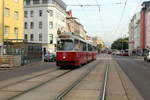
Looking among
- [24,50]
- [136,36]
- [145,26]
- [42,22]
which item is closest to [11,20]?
[24,50]

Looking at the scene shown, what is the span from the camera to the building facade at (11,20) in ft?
152

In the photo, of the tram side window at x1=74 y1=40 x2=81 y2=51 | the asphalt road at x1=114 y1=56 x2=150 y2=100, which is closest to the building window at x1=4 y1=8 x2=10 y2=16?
the tram side window at x1=74 y1=40 x2=81 y2=51

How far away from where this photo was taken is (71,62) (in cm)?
2659

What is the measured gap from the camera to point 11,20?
49125 mm

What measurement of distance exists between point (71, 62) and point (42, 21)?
174ft

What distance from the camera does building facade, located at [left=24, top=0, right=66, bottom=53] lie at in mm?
77625

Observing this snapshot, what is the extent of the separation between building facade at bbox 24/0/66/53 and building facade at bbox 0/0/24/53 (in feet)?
80.0

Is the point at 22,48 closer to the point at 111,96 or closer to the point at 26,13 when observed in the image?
the point at 111,96

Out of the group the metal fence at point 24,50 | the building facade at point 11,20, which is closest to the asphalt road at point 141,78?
the metal fence at point 24,50

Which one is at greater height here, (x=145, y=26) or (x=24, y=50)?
(x=145, y=26)

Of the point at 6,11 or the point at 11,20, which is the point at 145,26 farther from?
the point at 6,11

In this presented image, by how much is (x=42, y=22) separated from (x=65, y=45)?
52703 millimetres

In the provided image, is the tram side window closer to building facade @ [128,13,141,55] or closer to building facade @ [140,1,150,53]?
building facade @ [140,1,150,53]

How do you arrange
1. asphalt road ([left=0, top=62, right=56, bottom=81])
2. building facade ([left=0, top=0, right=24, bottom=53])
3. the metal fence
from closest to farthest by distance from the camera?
asphalt road ([left=0, top=62, right=56, bottom=81])
the metal fence
building facade ([left=0, top=0, right=24, bottom=53])
